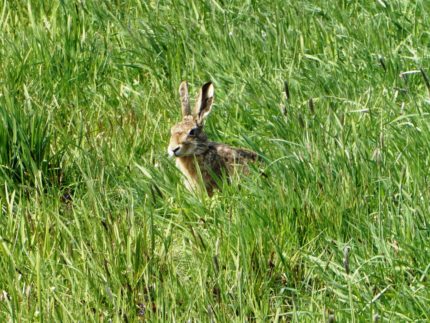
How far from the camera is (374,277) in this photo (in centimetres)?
422

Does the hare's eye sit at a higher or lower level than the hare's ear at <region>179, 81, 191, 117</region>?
lower

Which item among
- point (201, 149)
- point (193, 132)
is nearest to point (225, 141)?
point (201, 149)

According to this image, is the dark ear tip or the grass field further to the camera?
the dark ear tip

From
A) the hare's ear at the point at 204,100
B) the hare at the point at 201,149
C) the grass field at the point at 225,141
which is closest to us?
the grass field at the point at 225,141

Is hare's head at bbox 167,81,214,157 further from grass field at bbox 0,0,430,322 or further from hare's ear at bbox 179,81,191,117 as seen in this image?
grass field at bbox 0,0,430,322

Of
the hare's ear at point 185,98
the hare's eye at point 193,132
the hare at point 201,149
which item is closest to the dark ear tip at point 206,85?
the hare at point 201,149

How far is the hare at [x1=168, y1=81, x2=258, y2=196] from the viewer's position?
6004 millimetres

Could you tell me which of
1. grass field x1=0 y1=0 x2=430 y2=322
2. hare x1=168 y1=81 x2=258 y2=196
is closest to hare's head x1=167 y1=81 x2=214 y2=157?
hare x1=168 y1=81 x2=258 y2=196

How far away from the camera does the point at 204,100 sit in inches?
242

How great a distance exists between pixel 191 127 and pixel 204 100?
0.55 feet

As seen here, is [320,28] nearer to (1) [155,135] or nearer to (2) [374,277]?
(1) [155,135]

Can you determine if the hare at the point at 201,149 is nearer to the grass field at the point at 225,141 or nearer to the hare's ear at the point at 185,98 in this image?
the hare's ear at the point at 185,98

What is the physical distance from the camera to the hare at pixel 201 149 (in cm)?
600

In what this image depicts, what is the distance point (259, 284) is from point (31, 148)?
5.62ft
